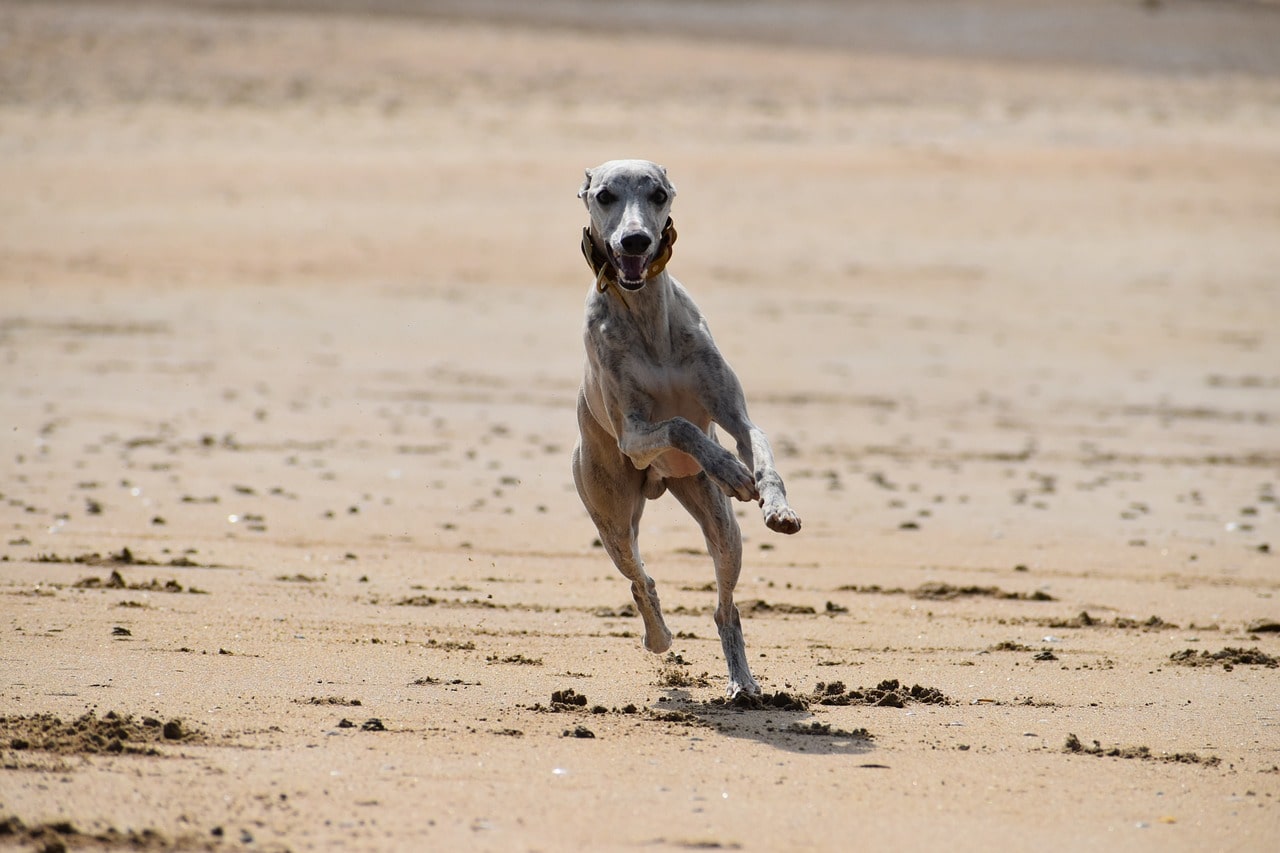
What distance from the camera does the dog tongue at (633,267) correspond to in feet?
19.3

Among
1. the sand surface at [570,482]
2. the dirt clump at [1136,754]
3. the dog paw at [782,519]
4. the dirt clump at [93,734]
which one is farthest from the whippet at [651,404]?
the dirt clump at [93,734]

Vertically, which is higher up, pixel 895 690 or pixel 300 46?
pixel 300 46

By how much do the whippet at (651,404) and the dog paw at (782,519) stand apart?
12cm

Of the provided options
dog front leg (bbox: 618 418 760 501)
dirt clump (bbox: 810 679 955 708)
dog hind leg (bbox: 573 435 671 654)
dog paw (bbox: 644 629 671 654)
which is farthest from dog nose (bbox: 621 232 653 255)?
dirt clump (bbox: 810 679 955 708)

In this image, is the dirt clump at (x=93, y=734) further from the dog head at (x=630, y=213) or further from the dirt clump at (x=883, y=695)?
the dirt clump at (x=883, y=695)

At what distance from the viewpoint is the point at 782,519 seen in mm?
5387

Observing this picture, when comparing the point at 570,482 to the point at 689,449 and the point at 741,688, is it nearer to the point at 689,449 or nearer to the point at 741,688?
the point at 741,688

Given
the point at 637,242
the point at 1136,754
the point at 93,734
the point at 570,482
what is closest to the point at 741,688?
the point at 1136,754

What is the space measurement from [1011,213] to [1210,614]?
644 inches

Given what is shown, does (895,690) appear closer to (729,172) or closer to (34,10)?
(729,172)

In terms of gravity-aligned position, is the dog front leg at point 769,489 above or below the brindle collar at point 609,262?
below

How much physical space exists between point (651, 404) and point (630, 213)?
76cm

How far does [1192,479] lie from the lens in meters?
11.0

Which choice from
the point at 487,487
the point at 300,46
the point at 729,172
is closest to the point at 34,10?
the point at 300,46
